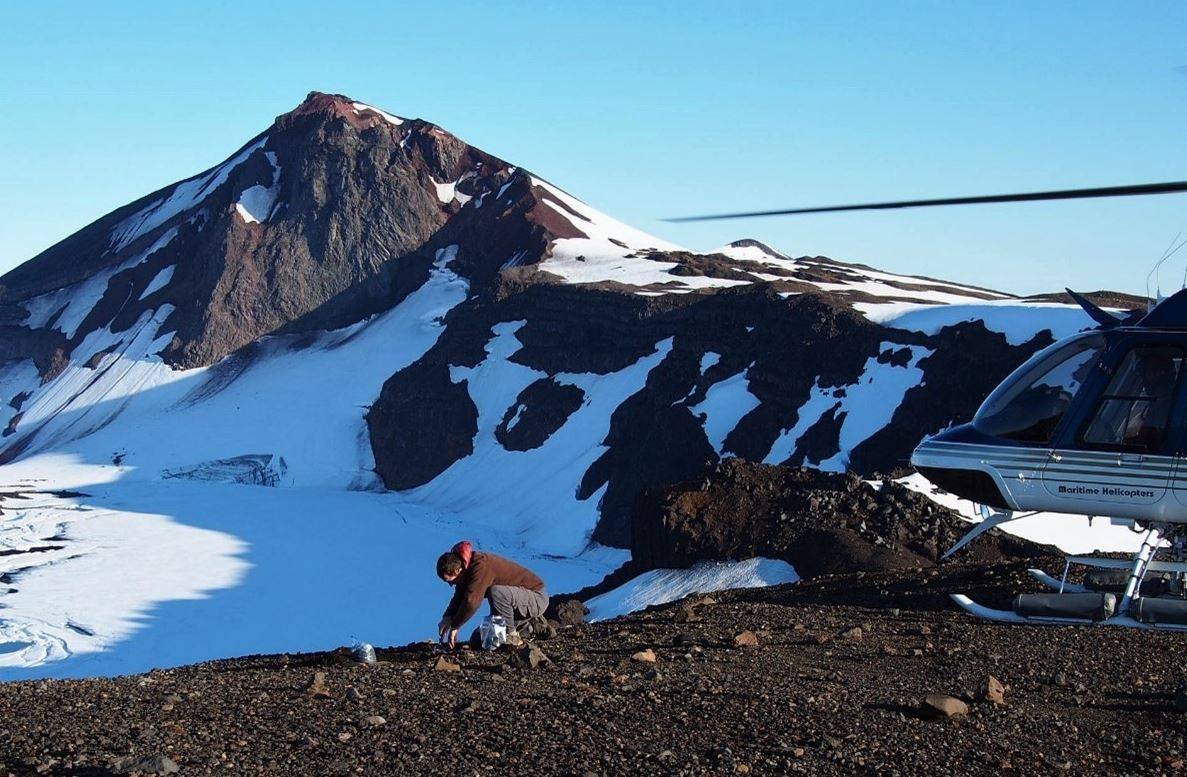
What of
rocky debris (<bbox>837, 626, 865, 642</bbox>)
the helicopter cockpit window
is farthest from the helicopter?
rocky debris (<bbox>837, 626, 865, 642</bbox>)

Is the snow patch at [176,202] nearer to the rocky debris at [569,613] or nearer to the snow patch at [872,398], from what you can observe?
the snow patch at [872,398]

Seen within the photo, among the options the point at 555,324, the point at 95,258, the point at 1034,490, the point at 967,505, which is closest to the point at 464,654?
the point at 1034,490

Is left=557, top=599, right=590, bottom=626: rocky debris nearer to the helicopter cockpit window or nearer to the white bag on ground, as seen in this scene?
the white bag on ground

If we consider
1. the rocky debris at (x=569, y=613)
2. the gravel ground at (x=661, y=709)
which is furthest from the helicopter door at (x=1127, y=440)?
the rocky debris at (x=569, y=613)

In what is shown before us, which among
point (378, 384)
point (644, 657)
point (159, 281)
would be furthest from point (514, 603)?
point (159, 281)

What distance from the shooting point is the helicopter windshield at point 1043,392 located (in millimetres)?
12617

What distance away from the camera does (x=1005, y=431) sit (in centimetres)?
1281

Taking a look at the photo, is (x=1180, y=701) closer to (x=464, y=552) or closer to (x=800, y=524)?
(x=464, y=552)

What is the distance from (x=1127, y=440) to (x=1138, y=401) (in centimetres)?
37

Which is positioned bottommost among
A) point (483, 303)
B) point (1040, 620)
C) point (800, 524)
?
point (800, 524)

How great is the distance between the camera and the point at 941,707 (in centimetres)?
784

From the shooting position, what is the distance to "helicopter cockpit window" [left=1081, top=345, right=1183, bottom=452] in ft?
39.9

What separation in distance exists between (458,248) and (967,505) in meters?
68.3

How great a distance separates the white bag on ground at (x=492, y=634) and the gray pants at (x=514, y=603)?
11.1 inches
